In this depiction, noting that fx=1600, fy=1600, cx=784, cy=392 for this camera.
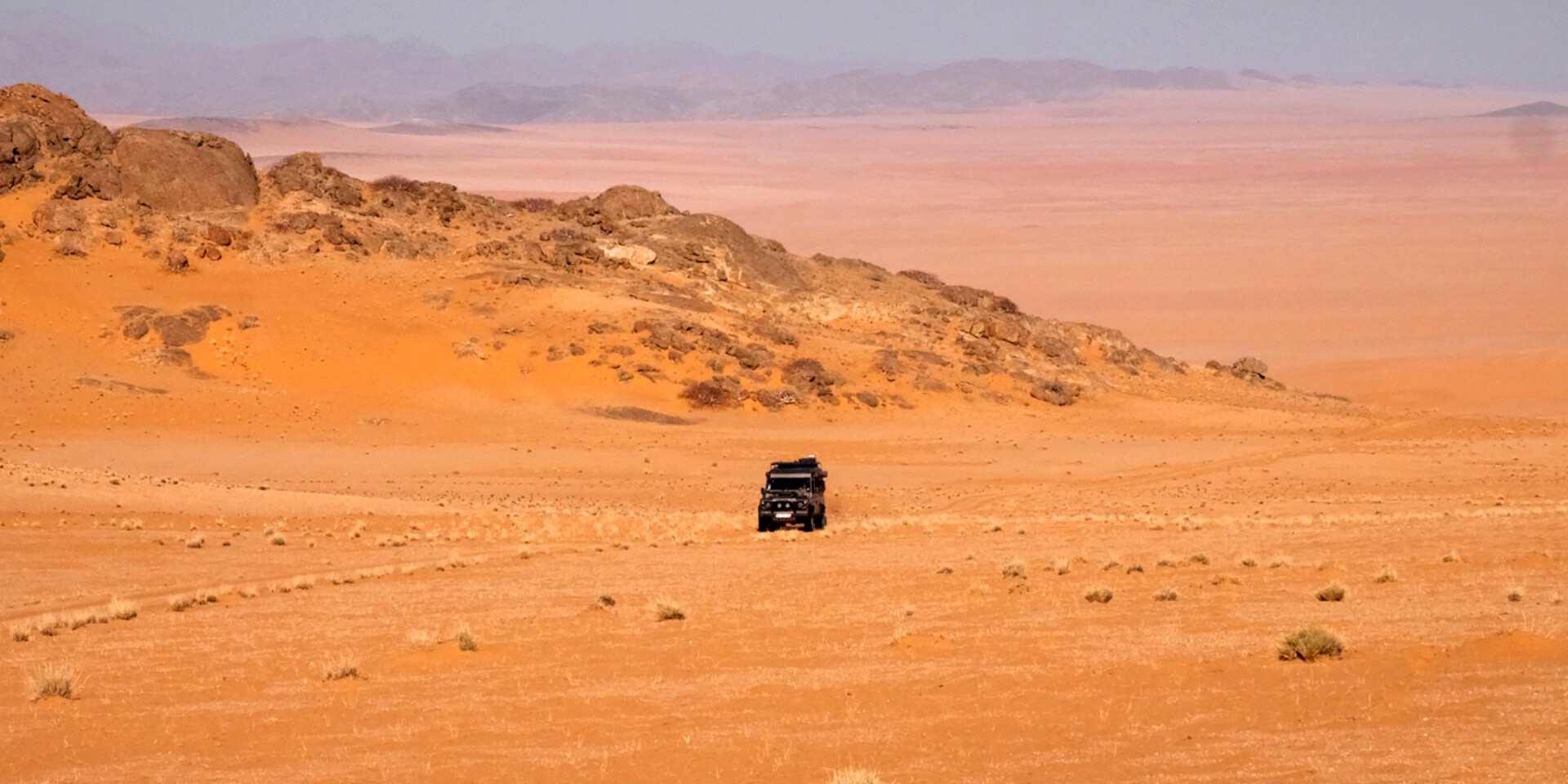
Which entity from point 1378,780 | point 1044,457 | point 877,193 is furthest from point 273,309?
point 877,193

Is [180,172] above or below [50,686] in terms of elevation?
above

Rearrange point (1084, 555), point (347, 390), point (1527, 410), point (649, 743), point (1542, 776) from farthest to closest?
point (1527, 410) → point (347, 390) → point (1084, 555) → point (649, 743) → point (1542, 776)

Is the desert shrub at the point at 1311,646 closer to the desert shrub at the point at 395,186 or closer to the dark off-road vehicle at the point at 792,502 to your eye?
the dark off-road vehicle at the point at 792,502

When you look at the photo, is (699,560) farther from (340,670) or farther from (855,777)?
(855,777)

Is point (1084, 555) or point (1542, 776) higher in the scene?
point (1542, 776)

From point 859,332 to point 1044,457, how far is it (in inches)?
527

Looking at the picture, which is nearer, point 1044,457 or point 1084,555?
point 1084,555

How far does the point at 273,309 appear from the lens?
46.9 m

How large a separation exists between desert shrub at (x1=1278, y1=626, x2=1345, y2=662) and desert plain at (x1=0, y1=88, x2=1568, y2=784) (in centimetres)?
13

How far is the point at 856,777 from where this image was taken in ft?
32.5

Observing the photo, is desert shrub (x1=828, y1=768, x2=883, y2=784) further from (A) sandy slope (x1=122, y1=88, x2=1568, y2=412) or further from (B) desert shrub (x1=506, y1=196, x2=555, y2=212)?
(A) sandy slope (x1=122, y1=88, x2=1568, y2=412)

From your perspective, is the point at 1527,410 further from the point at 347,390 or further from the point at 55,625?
the point at 55,625

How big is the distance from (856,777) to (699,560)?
45.8 feet

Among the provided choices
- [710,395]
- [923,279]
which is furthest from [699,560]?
[923,279]
